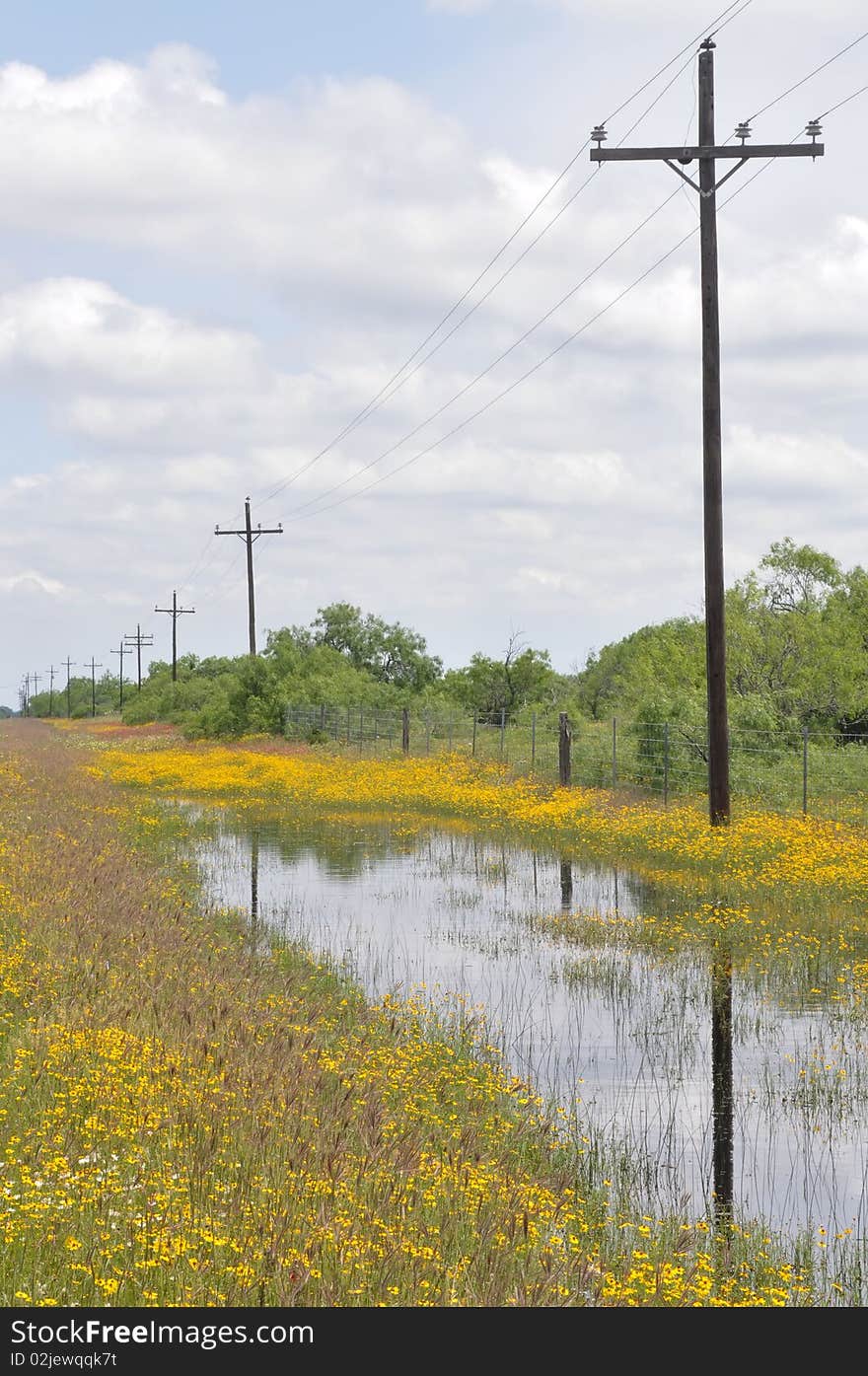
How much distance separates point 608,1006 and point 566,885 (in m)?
7.74

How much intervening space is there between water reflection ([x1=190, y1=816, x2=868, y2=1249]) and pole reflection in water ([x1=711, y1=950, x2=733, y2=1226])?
0.06ft

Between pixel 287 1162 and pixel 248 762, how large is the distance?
3923 cm

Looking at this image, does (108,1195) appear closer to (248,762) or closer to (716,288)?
(716,288)

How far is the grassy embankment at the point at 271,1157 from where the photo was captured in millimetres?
5312

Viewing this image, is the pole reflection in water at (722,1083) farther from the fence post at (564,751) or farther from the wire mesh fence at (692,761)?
the fence post at (564,751)

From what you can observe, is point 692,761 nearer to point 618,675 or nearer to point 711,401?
point 711,401

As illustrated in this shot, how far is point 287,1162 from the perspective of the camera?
639 centimetres

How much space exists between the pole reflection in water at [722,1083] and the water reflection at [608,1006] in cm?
2

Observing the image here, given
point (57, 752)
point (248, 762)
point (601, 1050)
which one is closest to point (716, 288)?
point (601, 1050)

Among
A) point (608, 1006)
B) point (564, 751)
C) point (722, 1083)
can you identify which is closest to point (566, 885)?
point (608, 1006)

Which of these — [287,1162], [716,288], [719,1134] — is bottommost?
[719,1134]

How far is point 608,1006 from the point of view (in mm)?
12352

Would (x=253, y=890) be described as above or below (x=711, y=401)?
below

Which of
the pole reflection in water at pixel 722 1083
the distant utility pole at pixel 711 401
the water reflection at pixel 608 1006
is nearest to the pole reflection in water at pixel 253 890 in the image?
the water reflection at pixel 608 1006
